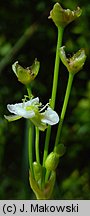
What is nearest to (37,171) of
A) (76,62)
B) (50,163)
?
(50,163)

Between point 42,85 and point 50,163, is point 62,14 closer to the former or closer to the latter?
point 50,163

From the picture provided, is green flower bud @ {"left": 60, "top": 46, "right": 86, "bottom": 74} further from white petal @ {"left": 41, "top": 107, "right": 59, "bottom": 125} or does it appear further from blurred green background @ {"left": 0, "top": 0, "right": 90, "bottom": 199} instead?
blurred green background @ {"left": 0, "top": 0, "right": 90, "bottom": 199}

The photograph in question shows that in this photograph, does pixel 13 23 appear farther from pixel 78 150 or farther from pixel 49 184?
pixel 49 184

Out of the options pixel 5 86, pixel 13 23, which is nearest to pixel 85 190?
pixel 5 86

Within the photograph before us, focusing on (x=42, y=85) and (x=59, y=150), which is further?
(x=42, y=85)

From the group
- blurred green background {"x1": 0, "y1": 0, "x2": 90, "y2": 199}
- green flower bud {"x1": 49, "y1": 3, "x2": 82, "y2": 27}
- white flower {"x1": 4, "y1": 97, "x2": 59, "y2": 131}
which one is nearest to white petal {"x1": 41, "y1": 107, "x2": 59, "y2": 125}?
white flower {"x1": 4, "y1": 97, "x2": 59, "y2": 131}

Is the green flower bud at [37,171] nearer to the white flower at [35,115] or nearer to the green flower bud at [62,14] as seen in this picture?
the white flower at [35,115]
